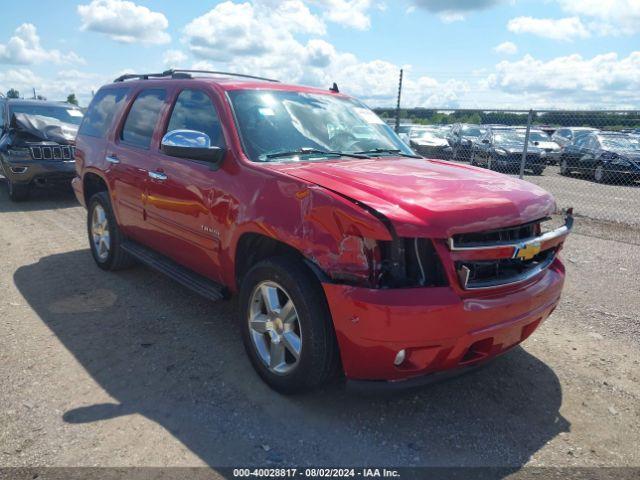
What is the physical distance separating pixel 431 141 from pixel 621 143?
18.6ft

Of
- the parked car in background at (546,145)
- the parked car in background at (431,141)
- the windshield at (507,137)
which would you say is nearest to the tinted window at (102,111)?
the parked car in background at (431,141)

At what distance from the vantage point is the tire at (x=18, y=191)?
30.1ft

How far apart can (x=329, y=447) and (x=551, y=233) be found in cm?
181

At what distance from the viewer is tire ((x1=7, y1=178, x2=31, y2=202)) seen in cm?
917

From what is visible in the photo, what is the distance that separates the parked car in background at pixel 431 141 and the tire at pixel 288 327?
39.3ft

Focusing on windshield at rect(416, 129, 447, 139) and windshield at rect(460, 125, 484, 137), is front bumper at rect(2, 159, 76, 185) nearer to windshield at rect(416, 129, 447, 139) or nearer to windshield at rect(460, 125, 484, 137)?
windshield at rect(460, 125, 484, 137)

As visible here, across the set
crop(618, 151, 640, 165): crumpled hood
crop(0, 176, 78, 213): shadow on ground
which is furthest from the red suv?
crop(618, 151, 640, 165): crumpled hood

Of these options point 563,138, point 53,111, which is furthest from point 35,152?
point 563,138

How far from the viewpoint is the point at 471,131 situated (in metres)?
16.2

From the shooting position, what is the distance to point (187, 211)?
3807mm

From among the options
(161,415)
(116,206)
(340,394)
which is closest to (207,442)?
(161,415)

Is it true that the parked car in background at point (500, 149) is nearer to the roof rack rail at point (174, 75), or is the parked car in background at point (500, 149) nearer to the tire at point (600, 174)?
the tire at point (600, 174)

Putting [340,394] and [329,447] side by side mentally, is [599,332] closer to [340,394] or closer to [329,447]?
[340,394]

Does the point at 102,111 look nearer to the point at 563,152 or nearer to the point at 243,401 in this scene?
the point at 243,401
